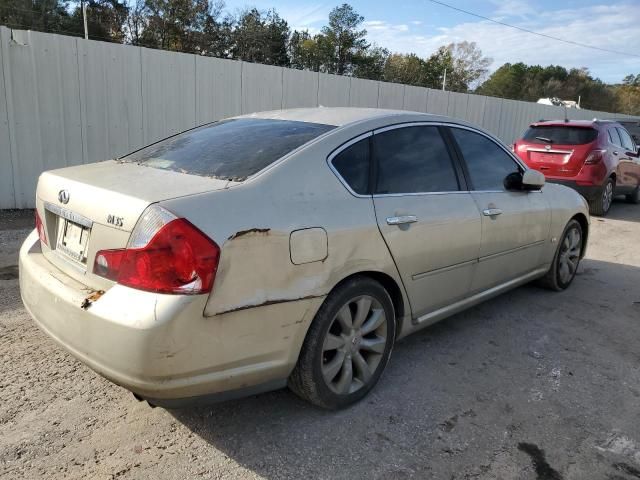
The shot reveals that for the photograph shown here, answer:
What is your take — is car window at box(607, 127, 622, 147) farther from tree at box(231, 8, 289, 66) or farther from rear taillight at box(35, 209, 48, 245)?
tree at box(231, 8, 289, 66)

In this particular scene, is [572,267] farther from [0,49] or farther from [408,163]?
[0,49]

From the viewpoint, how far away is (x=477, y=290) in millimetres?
3887

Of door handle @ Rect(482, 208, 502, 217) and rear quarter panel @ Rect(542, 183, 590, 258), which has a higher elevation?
door handle @ Rect(482, 208, 502, 217)

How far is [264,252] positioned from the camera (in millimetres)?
2355

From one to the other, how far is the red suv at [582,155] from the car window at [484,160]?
5751 mm

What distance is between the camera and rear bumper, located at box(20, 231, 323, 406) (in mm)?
2150

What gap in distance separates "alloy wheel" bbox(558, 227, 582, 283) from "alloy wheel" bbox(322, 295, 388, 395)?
2.84m

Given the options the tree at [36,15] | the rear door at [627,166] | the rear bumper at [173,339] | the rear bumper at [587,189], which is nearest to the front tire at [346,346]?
the rear bumper at [173,339]

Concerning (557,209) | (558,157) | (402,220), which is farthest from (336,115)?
(558,157)

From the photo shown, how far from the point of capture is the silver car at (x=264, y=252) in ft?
7.22

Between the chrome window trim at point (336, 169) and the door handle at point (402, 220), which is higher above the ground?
the chrome window trim at point (336, 169)

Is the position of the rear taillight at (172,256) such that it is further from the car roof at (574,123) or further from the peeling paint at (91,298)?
the car roof at (574,123)

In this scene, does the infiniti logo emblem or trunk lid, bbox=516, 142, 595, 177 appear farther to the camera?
trunk lid, bbox=516, 142, 595, 177

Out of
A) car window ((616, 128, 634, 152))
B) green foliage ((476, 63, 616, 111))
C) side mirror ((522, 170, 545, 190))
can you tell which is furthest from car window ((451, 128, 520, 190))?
green foliage ((476, 63, 616, 111))
